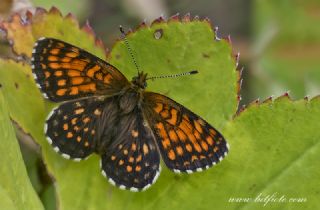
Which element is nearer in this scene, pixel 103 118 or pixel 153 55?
pixel 153 55

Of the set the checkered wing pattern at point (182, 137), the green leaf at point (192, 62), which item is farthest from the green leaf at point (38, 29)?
the checkered wing pattern at point (182, 137)

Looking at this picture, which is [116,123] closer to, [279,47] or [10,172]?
[10,172]

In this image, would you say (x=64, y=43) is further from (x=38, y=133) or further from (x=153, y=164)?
(x=153, y=164)

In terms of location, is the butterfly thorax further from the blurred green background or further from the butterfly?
the blurred green background

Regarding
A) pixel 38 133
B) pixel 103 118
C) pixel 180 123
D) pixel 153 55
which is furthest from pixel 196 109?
pixel 38 133

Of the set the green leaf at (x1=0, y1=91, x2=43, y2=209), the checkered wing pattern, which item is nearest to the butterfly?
the checkered wing pattern

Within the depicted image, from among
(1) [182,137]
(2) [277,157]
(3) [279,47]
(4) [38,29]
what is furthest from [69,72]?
(3) [279,47]
